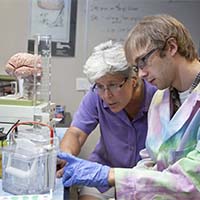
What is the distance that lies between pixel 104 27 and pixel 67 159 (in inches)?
75.9

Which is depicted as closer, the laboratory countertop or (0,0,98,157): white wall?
the laboratory countertop

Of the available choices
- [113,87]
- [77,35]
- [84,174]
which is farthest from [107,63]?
[77,35]

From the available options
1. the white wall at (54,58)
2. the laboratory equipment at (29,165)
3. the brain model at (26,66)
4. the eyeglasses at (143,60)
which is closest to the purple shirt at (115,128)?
the brain model at (26,66)

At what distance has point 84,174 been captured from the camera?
1252 millimetres

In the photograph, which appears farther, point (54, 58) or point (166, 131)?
point (54, 58)

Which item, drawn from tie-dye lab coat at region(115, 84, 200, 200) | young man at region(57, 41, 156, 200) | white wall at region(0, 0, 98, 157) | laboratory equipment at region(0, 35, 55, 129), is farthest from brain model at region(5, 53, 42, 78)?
white wall at region(0, 0, 98, 157)

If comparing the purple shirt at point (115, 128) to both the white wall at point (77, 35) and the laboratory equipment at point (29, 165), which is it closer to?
the laboratory equipment at point (29, 165)

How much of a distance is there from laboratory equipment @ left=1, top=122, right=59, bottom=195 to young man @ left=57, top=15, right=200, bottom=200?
88 mm

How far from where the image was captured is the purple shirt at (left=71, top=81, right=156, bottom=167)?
67.9 inches

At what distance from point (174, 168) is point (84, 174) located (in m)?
0.31

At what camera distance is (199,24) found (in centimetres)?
304

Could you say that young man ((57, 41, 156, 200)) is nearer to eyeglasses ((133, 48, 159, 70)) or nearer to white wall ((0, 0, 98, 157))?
eyeglasses ((133, 48, 159, 70))

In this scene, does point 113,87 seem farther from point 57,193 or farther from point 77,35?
point 77,35

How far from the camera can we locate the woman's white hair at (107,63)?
5.14 feet
